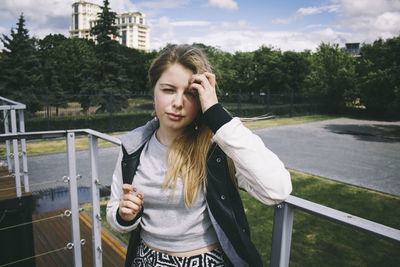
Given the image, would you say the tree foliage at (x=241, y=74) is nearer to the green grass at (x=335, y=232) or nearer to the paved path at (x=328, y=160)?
the paved path at (x=328, y=160)

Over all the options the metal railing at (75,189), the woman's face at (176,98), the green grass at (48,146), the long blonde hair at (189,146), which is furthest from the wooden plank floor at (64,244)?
the green grass at (48,146)

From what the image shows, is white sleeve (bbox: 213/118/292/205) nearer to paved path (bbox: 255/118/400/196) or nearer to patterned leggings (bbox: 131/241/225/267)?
patterned leggings (bbox: 131/241/225/267)

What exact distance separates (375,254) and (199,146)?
11.8ft

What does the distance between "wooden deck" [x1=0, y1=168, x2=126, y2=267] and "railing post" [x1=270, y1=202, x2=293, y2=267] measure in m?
2.09

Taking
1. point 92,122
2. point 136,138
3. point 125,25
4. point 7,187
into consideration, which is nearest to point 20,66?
point 92,122

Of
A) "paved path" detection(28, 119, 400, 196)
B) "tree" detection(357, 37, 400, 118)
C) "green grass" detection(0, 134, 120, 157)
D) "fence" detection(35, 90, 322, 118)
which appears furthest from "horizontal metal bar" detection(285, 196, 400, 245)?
"tree" detection(357, 37, 400, 118)

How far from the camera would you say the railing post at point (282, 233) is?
1057mm

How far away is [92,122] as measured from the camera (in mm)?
14836

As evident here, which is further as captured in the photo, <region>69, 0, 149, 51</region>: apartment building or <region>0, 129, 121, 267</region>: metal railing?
<region>69, 0, 149, 51</region>: apartment building

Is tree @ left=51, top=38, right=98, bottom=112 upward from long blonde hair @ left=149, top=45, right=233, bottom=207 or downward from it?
upward

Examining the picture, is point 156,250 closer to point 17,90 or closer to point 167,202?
point 167,202

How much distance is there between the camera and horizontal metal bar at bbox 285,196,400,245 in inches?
28.9

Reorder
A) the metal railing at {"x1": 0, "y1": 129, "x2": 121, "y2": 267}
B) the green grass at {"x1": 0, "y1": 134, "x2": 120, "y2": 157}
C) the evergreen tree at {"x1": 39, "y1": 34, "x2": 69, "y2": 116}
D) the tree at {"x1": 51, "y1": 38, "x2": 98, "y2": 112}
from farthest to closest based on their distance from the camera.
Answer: the tree at {"x1": 51, "y1": 38, "x2": 98, "y2": 112} → the evergreen tree at {"x1": 39, "y1": 34, "x2": 69, "y2": 116} → the green grass at {"x1": 0, "y1": 134, "x2": 120, "y2": 157} → the metal railing at {"x1": 0, "y1": 129, "x2": 121, "y2": 267}

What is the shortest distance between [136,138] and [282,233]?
78 centimetres
